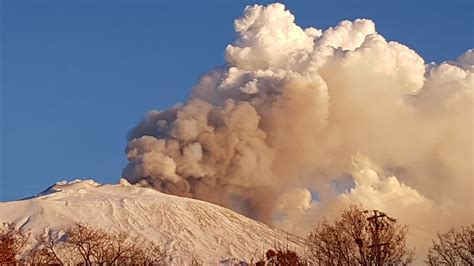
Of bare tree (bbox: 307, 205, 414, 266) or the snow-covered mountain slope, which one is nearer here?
bare tree (bbox: 307, 205, 414, 266)

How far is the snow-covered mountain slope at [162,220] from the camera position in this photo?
440ft

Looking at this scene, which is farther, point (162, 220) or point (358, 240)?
point (162, 220)

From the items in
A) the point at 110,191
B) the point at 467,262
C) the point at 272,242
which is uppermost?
the point at 110,191

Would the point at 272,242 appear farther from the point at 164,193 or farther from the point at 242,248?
the point at 164,193

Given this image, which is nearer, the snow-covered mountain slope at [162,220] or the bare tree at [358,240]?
the bare tree at [358,240]

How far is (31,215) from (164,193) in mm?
22250

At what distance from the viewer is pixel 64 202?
5906 inches

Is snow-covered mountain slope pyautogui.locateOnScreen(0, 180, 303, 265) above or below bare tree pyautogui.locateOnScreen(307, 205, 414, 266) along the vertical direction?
above

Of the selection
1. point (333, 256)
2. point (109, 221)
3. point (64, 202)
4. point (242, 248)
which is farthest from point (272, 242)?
point (333, 256)

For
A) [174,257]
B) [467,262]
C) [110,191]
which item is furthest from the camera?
[110,191]

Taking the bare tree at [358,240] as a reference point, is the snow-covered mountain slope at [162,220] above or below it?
above

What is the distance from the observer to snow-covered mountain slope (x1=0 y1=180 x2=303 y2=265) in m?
134

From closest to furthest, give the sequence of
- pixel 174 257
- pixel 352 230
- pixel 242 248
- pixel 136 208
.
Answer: pixel 352 230 → pixel 174 257 → pixel 242 248 → pixel 136 208

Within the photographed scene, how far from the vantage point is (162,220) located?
144 meters
